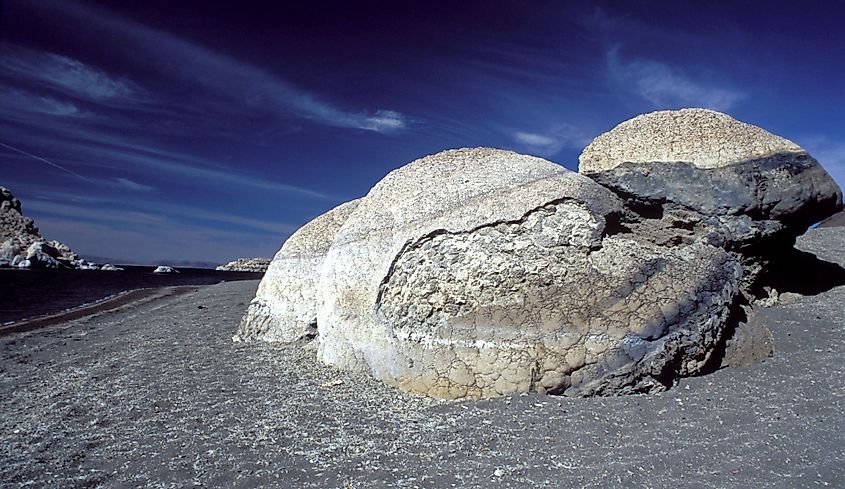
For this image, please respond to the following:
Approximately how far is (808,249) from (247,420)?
1335 cm

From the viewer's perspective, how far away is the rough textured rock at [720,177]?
6855 mm

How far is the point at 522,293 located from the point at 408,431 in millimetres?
1834

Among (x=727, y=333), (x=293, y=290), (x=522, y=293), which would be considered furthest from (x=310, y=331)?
(x=727, y=333)

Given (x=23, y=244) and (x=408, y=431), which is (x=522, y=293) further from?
(x=23, y=244)

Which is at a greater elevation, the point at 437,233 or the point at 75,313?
the point at 437,233

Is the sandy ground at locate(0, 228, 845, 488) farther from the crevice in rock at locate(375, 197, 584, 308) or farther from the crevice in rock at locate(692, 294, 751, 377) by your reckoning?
the crevice in rock at locate(375, 197, 584, 308)

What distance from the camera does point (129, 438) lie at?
4758 mm

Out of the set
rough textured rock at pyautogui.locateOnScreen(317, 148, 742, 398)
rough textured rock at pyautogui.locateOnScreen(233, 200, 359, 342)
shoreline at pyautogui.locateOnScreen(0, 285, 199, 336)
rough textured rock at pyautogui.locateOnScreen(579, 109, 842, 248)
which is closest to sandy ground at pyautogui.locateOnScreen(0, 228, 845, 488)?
rough textured rock at pyautogui.locateOnScreen(317, 148, 742, 398)

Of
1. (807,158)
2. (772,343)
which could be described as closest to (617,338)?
(772,343)

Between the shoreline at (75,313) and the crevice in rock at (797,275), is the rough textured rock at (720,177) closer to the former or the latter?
the crevice in rock at (797,275)

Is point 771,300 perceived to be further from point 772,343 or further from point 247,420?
point 247,420

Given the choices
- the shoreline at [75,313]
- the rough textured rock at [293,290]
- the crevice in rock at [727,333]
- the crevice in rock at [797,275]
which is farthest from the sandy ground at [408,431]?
the shoreline at [75,313]

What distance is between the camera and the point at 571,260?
5.75 m

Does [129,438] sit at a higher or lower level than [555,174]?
lower
